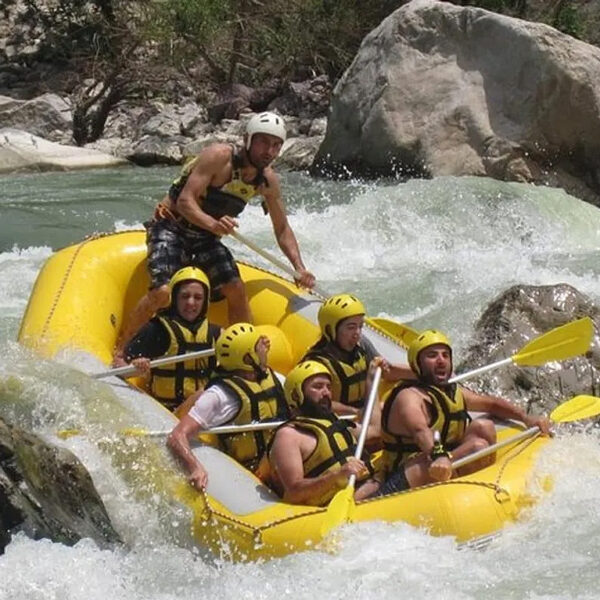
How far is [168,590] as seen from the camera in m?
3.84

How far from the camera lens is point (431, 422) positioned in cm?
437

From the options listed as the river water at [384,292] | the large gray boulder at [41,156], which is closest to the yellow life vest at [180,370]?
the river water at [384,292]

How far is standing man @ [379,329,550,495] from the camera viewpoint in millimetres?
4254

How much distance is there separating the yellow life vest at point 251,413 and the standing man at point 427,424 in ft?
1.31

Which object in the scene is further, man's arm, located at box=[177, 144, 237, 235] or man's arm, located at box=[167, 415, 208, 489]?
man's arm, located at box=[177, 144, 237, 235]

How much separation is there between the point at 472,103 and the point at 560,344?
7012mm

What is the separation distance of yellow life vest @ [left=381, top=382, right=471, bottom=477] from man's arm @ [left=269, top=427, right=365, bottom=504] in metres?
0.28

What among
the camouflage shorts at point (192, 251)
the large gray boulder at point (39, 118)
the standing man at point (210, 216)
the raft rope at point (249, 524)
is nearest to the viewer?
the raft rope at point (249, 524)

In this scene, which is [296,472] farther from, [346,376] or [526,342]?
[526,342]

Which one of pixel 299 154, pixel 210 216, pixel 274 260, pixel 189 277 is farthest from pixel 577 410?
pixel 299 154

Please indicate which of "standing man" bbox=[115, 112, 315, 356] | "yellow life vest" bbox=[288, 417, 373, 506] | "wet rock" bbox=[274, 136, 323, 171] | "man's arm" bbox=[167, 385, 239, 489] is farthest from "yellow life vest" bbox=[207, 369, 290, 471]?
"wet rock" bbox=[274, 136, 323, 171]

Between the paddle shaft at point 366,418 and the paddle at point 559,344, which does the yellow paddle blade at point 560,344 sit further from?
the paddle shaft at point 366,418

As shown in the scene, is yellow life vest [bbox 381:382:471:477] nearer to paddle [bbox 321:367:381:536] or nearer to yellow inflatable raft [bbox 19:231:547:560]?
yellow inflatable raft [bbox 19:231:547:560]

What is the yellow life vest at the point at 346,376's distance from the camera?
468 centimetres
